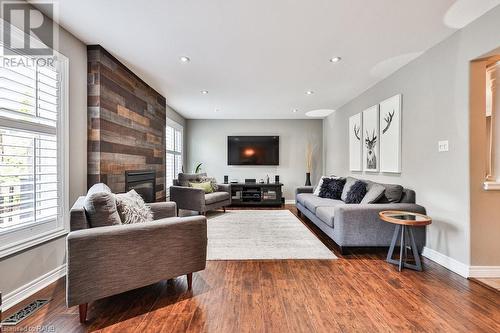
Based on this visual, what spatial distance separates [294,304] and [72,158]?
248 centimetres

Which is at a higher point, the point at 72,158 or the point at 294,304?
the point at 72,158

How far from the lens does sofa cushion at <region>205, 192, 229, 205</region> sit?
4684mm

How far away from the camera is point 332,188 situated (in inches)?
172

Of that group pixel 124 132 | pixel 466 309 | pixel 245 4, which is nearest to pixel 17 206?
pixel 124 132

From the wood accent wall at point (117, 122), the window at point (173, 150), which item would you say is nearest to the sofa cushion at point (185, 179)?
the window at point (173, 150)

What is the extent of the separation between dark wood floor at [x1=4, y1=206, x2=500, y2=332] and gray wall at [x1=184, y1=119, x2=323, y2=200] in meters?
4.33

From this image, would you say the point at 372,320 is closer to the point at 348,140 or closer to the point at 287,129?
the point at 348,140

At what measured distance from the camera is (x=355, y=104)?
15.2 feet

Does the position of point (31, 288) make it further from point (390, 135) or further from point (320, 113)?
point (320, 113)

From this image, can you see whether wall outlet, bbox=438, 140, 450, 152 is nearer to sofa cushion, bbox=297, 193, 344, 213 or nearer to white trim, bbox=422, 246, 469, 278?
white trim, bbox=422, 246, 469, 278

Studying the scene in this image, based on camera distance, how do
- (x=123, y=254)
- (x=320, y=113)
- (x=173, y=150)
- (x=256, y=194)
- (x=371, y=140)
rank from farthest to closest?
(x=256, y=194), (x=320, y=113), (x=173, y=150), (x=371, y=140), (x=123, y=254)

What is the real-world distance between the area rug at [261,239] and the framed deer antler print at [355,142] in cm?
153

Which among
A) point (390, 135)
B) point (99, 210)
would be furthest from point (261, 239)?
point (390, 135)

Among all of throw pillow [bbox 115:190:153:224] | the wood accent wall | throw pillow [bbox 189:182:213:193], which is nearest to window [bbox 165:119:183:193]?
throw pillow [bbox 189:182:213:193]
